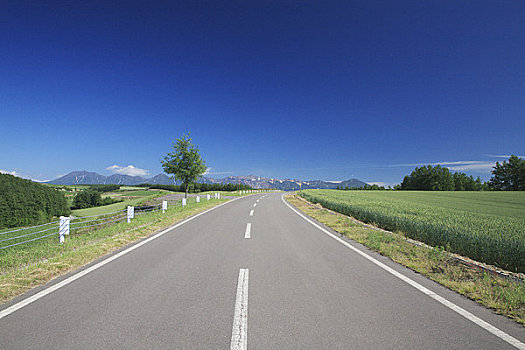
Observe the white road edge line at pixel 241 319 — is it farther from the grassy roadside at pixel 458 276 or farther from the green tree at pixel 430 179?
the green tree at pixel 430 179

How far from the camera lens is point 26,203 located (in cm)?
5178

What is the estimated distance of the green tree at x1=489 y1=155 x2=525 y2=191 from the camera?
6812 cm

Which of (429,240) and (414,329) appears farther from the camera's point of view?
(429,240)

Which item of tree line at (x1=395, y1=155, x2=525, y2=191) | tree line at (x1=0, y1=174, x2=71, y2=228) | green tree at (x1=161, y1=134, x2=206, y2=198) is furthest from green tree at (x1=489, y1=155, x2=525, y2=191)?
tree line at (x1=0, y1=174, x2=71, y2=228)

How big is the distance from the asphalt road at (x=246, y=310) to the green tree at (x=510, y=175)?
95862 mm

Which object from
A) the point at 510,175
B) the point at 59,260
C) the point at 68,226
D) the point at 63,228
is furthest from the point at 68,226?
the point at 510,175

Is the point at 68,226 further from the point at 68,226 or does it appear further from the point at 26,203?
the point at 26,203

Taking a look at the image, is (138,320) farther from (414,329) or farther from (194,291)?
(414,329)

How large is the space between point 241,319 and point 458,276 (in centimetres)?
441

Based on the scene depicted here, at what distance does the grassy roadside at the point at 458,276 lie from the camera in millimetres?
3362

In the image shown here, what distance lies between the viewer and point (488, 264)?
558 centimetres

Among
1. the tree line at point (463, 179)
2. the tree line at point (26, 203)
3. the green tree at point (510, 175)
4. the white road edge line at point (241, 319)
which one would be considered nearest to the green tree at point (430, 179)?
the tree line at point (463, 179)

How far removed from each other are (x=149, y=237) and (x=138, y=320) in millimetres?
5799

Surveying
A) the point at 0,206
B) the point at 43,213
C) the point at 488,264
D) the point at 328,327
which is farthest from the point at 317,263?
the point at 43,213
